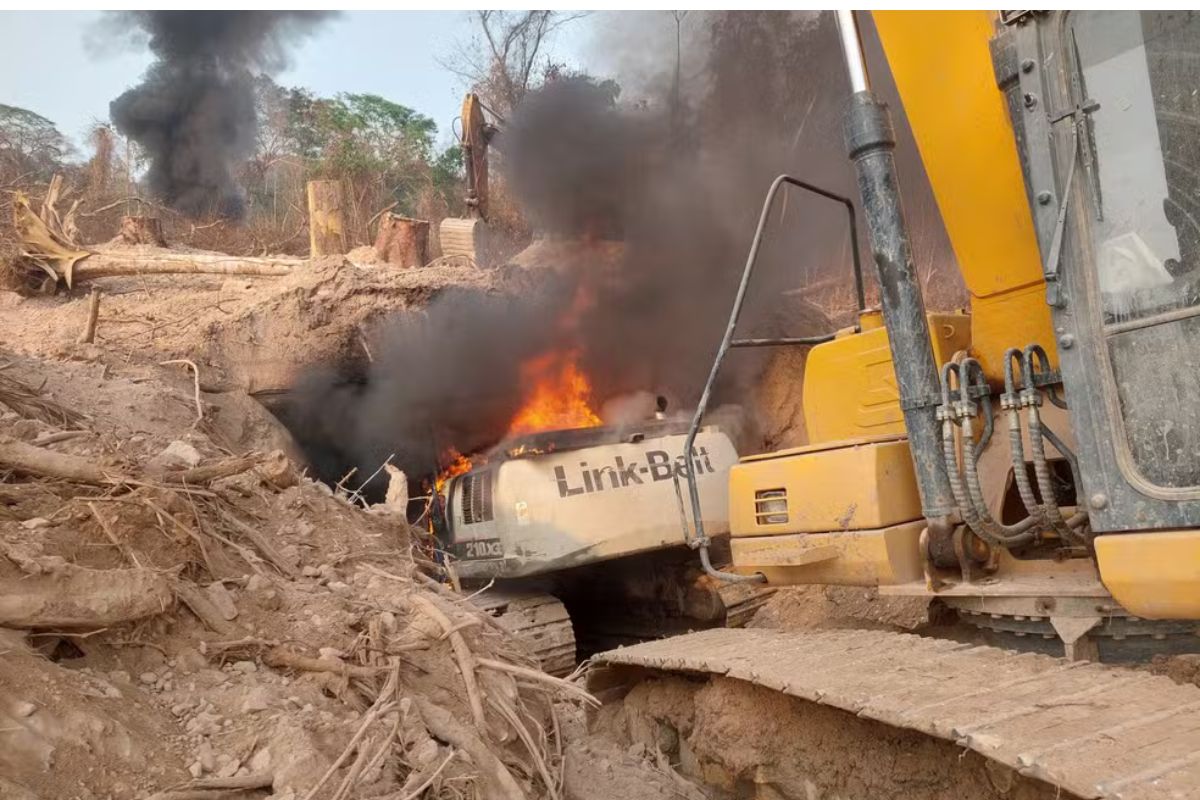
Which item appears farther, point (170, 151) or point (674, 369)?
point (170, 151)

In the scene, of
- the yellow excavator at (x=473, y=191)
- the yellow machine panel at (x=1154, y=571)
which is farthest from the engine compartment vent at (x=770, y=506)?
the yellow excavator at (x=473, y=191)

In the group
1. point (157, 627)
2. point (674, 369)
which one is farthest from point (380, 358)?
point (157, 627)

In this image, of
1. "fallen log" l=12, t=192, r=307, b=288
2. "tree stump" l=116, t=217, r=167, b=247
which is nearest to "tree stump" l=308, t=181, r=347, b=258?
"fallen log" l=12, t=192, r=307, b=288

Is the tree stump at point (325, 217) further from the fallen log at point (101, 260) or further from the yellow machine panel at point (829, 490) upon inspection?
the yellow machine panel at point (829, 490)

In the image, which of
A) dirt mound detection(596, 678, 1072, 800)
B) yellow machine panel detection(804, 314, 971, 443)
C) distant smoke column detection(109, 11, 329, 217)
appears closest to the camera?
dirt mound detection(596, 678, 1072, 800)

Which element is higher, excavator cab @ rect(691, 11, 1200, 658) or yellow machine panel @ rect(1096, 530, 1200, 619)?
excavator cab @ rect(691, 11, 1200, 658)

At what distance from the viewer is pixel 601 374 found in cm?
1050

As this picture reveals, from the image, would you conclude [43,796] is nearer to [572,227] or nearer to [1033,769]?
[1033,769]

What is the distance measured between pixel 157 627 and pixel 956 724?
7.22 ft

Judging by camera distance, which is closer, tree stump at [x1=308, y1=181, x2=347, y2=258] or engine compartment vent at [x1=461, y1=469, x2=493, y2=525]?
engine compartment vent at [x1=461, y1=469, x2=493, y2=525]

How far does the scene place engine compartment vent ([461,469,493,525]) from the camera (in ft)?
21.7

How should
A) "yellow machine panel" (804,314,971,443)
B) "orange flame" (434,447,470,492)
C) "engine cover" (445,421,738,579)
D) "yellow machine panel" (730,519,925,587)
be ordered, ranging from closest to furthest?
"yellow machine panel" (730,519,925,587)
"yellow machine panel" (804,314,971,443)
"engine cover" (445,421,738,579)
"orange flame" (434,447,470,492)

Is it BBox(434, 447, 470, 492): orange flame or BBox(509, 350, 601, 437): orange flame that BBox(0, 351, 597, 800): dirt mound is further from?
BBox(509, 350, 601, 437): orange flame

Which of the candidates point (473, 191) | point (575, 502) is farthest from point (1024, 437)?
point (473, 191)
